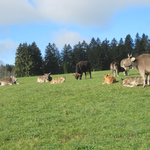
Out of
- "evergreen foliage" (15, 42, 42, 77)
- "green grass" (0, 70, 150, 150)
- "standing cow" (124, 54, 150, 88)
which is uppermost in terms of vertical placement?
"evergreen foliage" (15, 42, 42, 77)

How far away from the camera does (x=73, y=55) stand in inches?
4176

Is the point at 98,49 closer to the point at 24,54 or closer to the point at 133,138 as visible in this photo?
the point at 24,54

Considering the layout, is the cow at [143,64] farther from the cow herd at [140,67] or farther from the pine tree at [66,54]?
the pine tree at [66,54]

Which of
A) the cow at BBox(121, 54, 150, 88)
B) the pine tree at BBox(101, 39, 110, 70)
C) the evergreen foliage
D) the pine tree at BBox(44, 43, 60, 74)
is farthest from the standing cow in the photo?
the pine tree at BBox(101, 39, 110, 70)

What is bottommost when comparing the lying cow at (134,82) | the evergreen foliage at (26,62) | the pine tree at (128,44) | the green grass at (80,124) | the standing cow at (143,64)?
the green grass at (80,124)

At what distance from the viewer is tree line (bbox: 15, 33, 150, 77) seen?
77.8 m

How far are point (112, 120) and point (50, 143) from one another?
8.23 ft

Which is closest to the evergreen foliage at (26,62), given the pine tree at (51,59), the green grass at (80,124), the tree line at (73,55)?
the tree line at (73,55)

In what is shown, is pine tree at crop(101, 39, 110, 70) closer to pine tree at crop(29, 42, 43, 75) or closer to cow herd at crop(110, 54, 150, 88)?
pine tree at crop(29, 42, 43, 75)

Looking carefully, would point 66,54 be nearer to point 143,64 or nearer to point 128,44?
point 128,44

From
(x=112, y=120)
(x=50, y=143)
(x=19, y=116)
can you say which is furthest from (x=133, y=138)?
(x=19, y=116)

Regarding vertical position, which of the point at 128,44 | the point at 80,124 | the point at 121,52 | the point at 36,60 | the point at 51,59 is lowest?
the point at 80,124

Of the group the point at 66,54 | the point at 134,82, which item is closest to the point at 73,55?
the point at 66,54

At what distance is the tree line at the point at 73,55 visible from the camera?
7775cm
